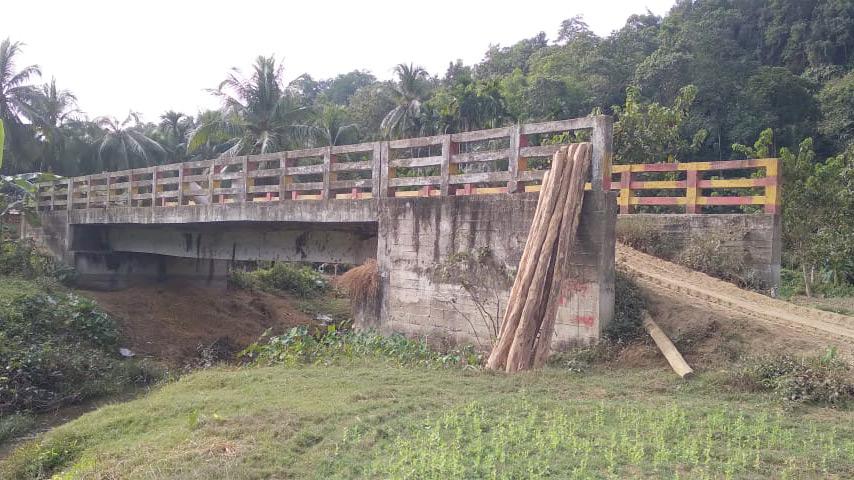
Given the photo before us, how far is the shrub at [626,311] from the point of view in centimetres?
873

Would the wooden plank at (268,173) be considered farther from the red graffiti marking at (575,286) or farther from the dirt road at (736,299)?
the red graffiti marking at (575,286)

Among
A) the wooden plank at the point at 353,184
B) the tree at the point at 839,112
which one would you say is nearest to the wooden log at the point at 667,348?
the wooden plank at the point at 353,184

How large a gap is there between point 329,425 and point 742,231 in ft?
26.4

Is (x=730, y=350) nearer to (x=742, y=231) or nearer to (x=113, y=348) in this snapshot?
(x=742, y=231)

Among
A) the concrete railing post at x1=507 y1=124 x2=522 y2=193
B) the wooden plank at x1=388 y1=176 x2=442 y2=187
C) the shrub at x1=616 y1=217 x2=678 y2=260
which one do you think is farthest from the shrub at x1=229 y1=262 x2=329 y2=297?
the concrete railing post at x1=507 y1=124 x2=522 y2=193

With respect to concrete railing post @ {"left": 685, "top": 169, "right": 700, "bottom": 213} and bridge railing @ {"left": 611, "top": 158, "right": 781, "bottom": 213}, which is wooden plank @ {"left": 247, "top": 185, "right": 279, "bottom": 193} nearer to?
bridge railing @ {"left": 611, "top": 158, "right": 781, "bottom": 213}

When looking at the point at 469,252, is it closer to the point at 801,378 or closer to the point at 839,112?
the point at 801,378

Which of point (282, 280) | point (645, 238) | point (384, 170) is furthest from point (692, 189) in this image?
point (282, 280)

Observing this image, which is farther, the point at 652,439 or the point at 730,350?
the point at 730,350

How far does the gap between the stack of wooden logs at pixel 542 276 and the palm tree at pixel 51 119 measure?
30.6 m

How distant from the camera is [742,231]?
11.5 meters

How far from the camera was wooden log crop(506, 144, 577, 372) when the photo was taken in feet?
27.4

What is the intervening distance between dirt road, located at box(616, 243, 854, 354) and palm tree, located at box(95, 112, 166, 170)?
3439 cm

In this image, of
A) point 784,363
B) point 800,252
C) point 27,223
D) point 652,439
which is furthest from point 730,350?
point 27,223
